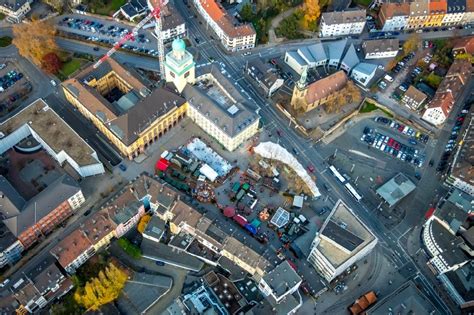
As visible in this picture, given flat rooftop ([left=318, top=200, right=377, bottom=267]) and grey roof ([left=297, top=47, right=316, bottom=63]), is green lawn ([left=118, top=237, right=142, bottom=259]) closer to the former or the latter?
flat rooftop ([left=318, top=200, right=377, bottom=267])

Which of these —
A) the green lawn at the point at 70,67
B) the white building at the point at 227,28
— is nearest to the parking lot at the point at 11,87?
the green lawn at the point at 70,67

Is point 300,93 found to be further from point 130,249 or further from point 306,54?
point 130,249

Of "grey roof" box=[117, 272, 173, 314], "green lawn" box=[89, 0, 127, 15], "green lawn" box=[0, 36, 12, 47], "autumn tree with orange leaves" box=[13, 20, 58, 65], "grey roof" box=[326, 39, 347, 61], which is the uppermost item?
"green lawn" box=[0, 36, 12, 47]

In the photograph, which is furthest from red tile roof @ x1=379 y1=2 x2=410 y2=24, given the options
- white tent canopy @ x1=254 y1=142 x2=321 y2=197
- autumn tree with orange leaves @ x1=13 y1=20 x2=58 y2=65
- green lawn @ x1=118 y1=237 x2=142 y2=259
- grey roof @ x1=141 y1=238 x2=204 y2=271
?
green lawn @ x1=118 y1=237 x2=142 y2=259

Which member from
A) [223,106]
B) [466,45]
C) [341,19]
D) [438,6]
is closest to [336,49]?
[341,19]

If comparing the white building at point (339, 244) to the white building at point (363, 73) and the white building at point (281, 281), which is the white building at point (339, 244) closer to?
the white building at point (281, 281)

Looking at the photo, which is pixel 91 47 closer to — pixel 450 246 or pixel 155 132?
pixel 155 132
